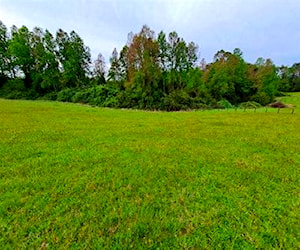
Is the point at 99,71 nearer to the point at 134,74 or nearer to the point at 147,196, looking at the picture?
the point at 134,74

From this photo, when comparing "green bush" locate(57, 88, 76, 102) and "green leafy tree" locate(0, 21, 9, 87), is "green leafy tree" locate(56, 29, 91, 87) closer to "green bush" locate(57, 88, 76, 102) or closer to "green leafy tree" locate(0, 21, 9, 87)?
"green bush" locate(57, 88, 76, 102)

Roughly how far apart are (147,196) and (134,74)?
28.7m

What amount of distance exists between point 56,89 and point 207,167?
139 feet

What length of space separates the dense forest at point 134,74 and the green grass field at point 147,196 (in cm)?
2354

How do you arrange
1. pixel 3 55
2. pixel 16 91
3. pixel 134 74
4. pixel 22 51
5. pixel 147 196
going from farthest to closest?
pixel 3 55 < pixel 16 91 < pixel 22 51 < pixel 134 74 < pixel 147 196

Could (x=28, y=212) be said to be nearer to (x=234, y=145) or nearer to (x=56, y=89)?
(x=234, y=145)

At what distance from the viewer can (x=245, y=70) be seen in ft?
136

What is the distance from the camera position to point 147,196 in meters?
3.84

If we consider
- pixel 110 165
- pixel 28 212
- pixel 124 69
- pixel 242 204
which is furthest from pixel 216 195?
pixel 124 69

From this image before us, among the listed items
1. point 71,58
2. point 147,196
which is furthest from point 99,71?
point 147,196

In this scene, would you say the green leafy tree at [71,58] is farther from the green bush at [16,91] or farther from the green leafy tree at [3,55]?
the green leafy tree at [3,55]

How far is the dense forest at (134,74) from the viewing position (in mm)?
30000

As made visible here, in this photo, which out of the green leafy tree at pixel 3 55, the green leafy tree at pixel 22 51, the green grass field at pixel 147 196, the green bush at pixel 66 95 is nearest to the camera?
the green grass field at pixel 147 196

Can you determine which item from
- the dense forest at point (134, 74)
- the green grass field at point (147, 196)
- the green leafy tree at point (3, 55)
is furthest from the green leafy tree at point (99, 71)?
the green grass field at point (147, 196)
